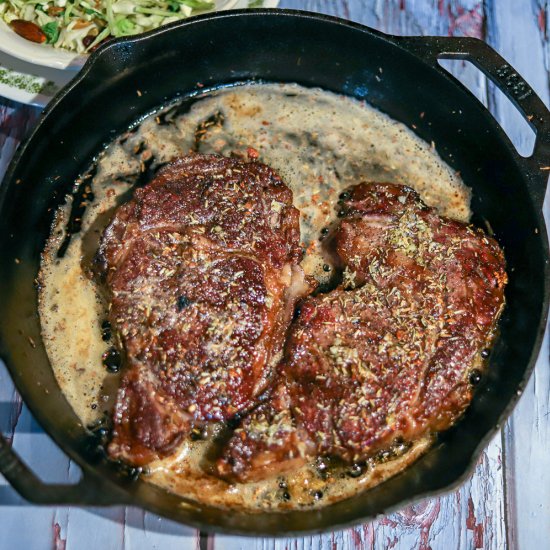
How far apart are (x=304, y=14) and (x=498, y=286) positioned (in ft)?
5.38

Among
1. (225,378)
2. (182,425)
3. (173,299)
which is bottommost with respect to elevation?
(182,425)

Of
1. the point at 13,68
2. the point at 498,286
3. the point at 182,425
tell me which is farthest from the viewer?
the point at 13,68

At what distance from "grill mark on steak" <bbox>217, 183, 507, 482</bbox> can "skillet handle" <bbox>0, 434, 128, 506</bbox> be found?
1.80 ft

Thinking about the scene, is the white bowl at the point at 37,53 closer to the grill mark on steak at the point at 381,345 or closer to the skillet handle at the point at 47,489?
the grill mark on steak at the point at 381,345

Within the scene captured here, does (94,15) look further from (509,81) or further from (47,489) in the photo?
(47,489)

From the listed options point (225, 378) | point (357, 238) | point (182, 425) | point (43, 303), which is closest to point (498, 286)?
point (357, 238)

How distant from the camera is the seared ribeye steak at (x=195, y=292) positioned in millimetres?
2865

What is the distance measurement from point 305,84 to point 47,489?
2.45 metres

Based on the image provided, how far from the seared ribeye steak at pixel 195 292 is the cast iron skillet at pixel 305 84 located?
15.8 inches

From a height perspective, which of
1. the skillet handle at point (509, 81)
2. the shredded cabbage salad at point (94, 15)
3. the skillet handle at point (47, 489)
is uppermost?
the shredded cabbage salad at point (94, 15)

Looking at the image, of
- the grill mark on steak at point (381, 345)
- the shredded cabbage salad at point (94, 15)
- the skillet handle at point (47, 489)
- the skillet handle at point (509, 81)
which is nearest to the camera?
the skillet handle at point (47, 489)

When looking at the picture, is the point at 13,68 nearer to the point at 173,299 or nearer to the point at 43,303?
the point at 43,303

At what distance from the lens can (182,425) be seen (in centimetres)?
288

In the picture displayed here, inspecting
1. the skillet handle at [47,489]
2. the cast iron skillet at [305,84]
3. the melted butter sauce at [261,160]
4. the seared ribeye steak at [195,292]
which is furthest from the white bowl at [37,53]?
the skillet handle at [47,489]
